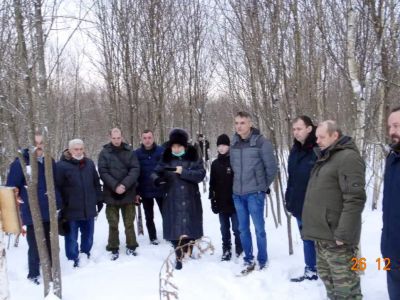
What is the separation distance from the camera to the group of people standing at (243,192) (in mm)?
3039

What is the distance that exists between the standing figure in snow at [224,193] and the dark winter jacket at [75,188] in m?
1.74

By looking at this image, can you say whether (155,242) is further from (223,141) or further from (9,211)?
(9,211)

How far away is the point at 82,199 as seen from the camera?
511 cm

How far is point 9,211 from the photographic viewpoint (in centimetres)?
228

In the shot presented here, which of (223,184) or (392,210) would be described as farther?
(223,184)

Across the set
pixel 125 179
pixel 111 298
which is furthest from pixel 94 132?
pixel 111 298

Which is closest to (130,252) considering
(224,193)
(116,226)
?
(116,226)

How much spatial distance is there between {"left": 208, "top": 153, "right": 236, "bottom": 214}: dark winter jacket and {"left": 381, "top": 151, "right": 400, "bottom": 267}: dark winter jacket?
7.89 feet

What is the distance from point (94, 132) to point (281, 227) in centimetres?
1990

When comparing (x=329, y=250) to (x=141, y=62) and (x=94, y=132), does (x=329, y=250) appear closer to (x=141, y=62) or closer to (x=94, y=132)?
(x=141, y=62)

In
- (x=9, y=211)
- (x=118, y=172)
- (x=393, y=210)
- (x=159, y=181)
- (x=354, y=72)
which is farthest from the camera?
(x=118, y=172)

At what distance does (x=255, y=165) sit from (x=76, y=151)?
2.53 metres

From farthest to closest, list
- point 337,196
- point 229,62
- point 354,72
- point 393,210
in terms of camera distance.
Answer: point 229,62 → point 354,72 → point 337,196 → point 393,210

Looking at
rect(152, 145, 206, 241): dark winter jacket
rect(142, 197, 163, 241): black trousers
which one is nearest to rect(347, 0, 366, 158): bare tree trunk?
rect(152, 145, 206, 241): dark winter jacket
